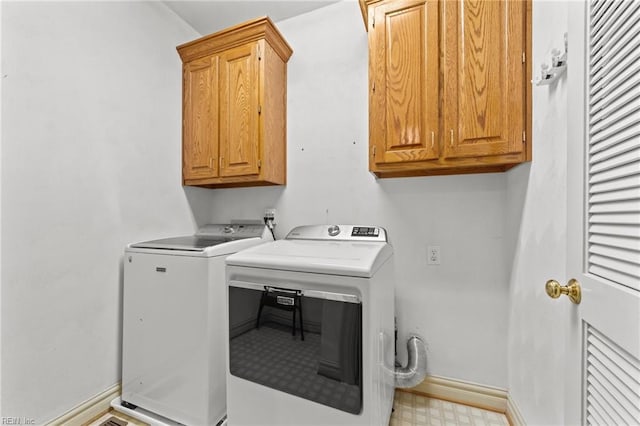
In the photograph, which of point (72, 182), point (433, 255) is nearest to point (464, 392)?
point (433, 255)

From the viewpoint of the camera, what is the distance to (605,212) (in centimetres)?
64

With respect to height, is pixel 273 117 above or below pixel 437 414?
above

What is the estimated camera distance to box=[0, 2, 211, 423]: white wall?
124 centimetres

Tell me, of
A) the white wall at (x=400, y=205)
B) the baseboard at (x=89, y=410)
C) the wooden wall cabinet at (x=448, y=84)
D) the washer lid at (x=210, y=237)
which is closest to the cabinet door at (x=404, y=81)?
the wooden wall cabinet at (x=448, y=84)

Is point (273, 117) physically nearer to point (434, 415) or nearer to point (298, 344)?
point (298, 344)

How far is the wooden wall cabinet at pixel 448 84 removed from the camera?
1240mm

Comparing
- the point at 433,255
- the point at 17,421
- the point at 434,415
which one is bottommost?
the point at 434,415

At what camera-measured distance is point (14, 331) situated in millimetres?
1227

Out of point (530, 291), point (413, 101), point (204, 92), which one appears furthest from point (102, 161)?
point (530, 291)

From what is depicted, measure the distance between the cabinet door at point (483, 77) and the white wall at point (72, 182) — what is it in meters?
1.93

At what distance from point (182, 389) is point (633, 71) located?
210cm

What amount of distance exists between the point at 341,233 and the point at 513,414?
136 cm

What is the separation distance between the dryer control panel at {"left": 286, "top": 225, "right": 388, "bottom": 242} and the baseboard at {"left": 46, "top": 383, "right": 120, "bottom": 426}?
1.43 metres

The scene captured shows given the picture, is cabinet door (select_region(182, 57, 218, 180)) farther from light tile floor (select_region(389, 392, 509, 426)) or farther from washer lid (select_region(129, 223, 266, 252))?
light tile floor (select_region(389, 392, 509, 426))
